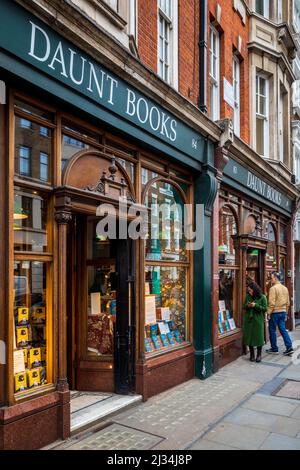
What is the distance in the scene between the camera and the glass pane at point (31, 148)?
4641mm

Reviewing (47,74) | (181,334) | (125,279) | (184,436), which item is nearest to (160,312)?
(181,334)

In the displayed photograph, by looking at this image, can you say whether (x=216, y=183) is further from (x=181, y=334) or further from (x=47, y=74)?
(x=47, y=74)

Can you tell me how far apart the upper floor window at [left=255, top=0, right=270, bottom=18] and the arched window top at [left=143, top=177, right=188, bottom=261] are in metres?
7.92

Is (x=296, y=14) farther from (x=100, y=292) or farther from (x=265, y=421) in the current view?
(x=265, y=421)

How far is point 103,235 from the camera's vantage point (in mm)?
6402

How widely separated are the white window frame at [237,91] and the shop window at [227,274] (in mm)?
2307

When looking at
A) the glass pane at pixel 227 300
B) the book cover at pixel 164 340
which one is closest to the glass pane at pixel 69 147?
the book cover at pixel 164 340

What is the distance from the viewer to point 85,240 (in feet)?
21.6

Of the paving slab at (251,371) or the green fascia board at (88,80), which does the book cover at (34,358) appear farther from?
the paving slab at (251,371)

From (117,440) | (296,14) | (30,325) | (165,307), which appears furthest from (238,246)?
(296,14)

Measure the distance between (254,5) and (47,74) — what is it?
9.51 m

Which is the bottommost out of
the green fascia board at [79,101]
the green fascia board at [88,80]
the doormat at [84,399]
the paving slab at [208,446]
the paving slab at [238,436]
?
the paving slab at [238,436]

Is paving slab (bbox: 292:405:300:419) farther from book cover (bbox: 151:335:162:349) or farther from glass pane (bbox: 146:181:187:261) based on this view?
glass pane (bbox: 146:181:187:261)

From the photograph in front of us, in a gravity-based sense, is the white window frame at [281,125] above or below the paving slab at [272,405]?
above
